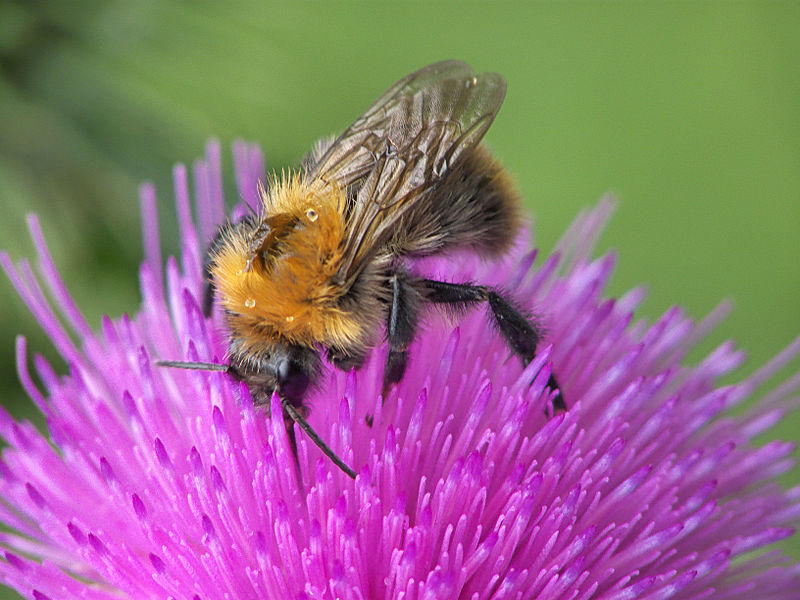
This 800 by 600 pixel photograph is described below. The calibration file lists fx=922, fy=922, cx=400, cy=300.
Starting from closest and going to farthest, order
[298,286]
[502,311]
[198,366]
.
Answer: [298,286], [198,366], [502,311]

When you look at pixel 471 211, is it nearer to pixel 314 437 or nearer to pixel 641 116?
pixel 314 437

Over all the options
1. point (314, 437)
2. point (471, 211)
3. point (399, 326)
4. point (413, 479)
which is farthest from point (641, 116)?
point (314, 437)

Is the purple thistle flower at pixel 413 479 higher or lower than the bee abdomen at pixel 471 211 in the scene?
lower

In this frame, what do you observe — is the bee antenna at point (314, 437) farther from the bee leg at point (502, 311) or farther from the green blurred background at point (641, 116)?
the green blurred background at point (641, 116)

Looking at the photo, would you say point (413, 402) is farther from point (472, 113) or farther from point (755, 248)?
point (755, 248)

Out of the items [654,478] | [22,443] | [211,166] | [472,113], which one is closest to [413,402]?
[654,478]

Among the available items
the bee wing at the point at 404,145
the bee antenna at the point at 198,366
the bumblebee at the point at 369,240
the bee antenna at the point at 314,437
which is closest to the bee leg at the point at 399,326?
the bumblebee at the point at 369,240
